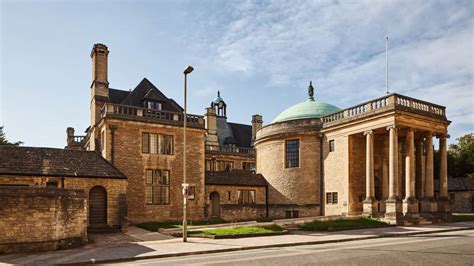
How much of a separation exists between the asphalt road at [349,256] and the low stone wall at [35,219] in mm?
5294

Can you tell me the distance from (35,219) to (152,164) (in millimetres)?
14127

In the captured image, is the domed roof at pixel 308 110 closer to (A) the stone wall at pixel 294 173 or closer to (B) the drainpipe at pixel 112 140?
(A) the stone wall at pixel 294 173

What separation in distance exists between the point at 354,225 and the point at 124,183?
584 inches

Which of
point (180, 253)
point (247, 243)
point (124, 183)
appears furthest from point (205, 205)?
point (180, 253)

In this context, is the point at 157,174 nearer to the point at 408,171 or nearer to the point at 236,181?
the point at 236,181

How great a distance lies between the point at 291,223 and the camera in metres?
26.4

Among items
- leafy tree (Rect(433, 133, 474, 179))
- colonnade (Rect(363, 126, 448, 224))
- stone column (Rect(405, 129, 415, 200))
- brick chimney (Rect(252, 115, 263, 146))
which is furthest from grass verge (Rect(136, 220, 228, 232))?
leafy tree (Rect(433, 133, 474, 179))

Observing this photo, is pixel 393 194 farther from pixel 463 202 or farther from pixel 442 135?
pixel 463 202

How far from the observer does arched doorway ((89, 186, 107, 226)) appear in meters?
24.9

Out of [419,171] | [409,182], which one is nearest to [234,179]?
[409,182]

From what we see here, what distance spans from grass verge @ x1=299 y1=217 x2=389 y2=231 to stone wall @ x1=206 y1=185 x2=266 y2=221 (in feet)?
34.1

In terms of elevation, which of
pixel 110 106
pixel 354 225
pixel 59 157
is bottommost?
pixel 354 225

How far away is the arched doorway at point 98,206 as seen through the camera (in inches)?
982

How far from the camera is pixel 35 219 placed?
17016 millimetres
